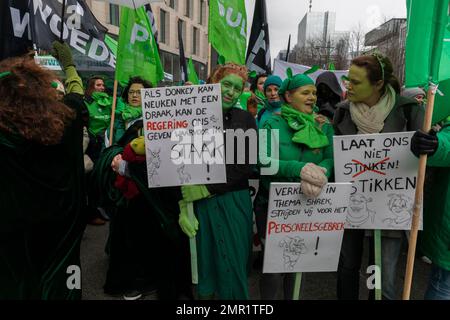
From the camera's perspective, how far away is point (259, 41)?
4.54m

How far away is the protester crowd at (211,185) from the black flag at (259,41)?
2632 millimetres

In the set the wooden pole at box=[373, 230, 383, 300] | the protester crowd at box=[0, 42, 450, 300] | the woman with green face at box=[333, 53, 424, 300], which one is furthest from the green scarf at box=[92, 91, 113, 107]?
the wooden pole at box=[373, 230, 383, 300]

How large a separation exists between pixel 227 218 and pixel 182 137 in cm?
57

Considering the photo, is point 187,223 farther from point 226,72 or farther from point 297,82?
point 297,82

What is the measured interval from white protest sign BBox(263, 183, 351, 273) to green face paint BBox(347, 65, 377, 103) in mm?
553

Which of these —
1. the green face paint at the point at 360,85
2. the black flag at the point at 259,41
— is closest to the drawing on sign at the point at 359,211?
the green face paint at the point at 360,85

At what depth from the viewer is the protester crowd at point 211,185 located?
5.91 feet

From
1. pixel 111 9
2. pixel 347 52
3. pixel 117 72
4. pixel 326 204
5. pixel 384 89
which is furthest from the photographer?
pixel 347 52

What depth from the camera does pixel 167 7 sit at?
25.6 metres

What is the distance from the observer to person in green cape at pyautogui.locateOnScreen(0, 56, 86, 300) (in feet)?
5.74

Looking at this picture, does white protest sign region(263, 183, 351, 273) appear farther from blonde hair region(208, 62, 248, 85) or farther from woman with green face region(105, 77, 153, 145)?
woman with green face region(105, 77, 153, 145)

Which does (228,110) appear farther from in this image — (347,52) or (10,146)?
(347,52)

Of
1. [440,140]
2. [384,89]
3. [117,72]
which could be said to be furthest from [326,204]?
[117,72]
